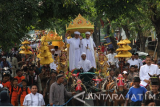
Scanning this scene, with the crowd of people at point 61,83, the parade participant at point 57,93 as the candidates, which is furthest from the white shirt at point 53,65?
the parade participant at point 57,93

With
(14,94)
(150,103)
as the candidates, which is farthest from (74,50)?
(150,103)

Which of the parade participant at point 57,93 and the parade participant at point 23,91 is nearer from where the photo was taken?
the parade participant at point 57,93

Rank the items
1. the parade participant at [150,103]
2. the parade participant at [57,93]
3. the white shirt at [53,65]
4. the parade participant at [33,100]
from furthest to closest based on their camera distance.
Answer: the white shirt at [53,65] → the parade participant at [57,93] → the parade participant at [33,100] → the parade participant at [150,103]

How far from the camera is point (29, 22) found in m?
15.6

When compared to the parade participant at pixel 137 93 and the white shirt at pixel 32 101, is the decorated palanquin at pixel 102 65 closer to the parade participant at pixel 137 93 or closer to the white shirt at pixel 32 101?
the parade participant at pixel 137 93

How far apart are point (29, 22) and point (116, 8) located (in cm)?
519

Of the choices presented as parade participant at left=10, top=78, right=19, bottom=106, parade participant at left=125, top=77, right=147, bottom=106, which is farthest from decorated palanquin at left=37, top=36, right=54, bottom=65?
parade participant at left=125, top=77, right=147, bottom=106

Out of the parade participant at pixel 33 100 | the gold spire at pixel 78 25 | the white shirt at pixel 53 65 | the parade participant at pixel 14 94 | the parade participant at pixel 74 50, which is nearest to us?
the parade participant at pixel 33 100

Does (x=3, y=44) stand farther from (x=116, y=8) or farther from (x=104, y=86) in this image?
(x=116, y=8)

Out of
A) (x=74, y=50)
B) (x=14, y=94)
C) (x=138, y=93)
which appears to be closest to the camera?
(x=138, y=93)

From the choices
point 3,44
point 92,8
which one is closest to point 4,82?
point 3,44

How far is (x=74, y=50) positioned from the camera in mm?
17719

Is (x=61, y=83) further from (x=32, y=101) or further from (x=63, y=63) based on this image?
(x=63, y=63)

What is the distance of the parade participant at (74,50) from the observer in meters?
17.5
